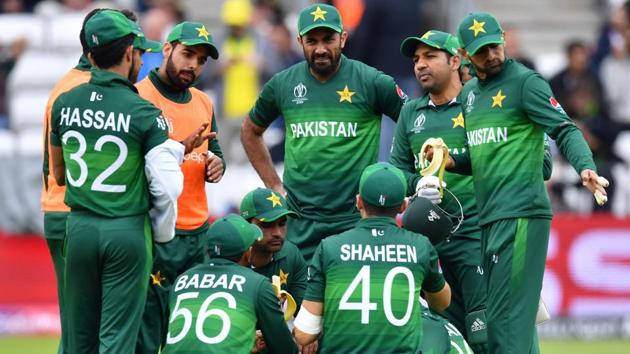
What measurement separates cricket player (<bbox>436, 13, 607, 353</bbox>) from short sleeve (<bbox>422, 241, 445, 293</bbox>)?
0.60m

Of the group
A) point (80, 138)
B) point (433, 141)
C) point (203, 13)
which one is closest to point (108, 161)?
point (80, 138)

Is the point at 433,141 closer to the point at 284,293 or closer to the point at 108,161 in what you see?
the point at 284,293

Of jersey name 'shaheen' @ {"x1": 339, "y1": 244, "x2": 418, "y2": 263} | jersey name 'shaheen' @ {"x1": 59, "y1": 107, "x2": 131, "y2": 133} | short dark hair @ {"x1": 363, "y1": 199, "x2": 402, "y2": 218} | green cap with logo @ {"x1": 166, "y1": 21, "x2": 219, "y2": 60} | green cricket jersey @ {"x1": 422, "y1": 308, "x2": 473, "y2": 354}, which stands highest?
green cap with logo @ {"x1": 166, "y1": 21, "x2": 219, "y2": 60}

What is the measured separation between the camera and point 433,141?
1000 cm

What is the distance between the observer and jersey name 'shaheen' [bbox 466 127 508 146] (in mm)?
9578

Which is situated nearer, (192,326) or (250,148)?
(192,326)

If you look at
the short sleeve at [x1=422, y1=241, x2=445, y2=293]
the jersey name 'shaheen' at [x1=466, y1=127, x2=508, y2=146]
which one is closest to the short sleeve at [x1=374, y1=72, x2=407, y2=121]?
the jersey name 'shaheen' at [x1=466, y1=127, x2=508, y2=146]

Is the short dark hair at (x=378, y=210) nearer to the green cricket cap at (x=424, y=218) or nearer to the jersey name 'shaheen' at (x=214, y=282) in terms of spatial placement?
the green cricket cap at (x=424, y=218)

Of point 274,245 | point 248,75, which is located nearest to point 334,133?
point 274,245

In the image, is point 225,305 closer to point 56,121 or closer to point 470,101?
point 56,121

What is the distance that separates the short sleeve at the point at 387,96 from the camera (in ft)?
35.1

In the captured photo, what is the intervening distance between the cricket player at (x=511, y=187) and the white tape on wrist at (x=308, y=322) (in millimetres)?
1343

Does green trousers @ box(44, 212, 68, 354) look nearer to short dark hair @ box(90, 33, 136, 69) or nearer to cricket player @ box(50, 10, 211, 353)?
cricket player @ box(50, 10, 211, 353)

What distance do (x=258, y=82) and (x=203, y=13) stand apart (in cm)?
343
